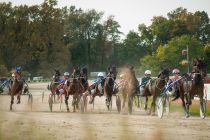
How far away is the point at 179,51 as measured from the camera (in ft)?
261

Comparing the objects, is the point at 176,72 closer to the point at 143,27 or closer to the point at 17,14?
the point at 17,14

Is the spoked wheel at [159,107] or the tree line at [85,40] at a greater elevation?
the tree line at [85,40]

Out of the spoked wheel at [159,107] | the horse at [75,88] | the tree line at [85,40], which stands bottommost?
the spoked wheel at [159,107]

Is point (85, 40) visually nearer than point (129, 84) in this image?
No

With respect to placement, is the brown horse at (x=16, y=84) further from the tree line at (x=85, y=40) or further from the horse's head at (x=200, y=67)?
the tree line at (x=85, y=40)

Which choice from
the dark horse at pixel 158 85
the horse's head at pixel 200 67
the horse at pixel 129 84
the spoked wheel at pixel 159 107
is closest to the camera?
the horse's head at pixel 200 67

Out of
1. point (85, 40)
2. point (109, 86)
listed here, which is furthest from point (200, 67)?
point (85, 40)

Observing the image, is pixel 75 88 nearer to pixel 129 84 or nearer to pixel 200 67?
pixel 129 84

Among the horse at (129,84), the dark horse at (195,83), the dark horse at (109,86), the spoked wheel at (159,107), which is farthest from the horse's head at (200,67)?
the dark horse at (109,86)

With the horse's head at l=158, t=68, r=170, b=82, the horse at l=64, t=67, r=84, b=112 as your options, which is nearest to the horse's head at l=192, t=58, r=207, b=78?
the horse's head at l=158, t=68, r=170, b=82

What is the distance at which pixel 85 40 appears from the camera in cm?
9619

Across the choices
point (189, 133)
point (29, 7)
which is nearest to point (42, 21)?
point (29, 7)

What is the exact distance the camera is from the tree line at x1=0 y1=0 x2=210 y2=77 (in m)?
64.4

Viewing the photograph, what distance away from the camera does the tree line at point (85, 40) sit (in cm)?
6438
